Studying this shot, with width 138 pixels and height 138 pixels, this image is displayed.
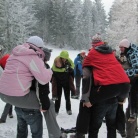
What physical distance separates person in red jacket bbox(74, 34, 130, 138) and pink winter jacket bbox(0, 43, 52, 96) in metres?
0.78

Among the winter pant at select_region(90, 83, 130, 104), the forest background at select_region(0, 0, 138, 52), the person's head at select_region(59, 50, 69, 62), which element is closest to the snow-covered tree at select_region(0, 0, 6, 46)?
the forest background at select_region(0, 0, 138, 52)

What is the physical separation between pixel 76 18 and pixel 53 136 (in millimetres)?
57829

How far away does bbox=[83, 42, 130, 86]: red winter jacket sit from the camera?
4234 mm

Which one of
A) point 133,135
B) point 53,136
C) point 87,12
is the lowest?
point 133,135

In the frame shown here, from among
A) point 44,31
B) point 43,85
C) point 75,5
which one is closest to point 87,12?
point 75,5

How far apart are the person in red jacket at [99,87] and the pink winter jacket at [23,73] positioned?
0.78m

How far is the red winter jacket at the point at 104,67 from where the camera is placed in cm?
423

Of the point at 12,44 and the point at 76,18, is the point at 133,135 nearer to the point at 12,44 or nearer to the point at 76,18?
the point at 12,44

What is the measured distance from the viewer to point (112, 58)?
4.41 m

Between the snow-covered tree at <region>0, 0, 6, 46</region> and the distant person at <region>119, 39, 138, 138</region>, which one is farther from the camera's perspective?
the snow-covered tree at <region>0, 0, 6, 46</region>

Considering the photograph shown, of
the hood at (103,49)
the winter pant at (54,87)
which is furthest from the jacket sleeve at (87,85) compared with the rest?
the winter pant at (54,87)

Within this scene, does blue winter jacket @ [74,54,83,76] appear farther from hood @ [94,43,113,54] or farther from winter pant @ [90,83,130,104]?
winter pant @ [90,83,130,104]

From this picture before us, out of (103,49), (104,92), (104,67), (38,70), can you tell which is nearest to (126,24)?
(103,49)

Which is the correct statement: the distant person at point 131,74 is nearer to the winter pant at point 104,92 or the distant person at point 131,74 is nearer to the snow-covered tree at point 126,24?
the winter pant at point 104,92
